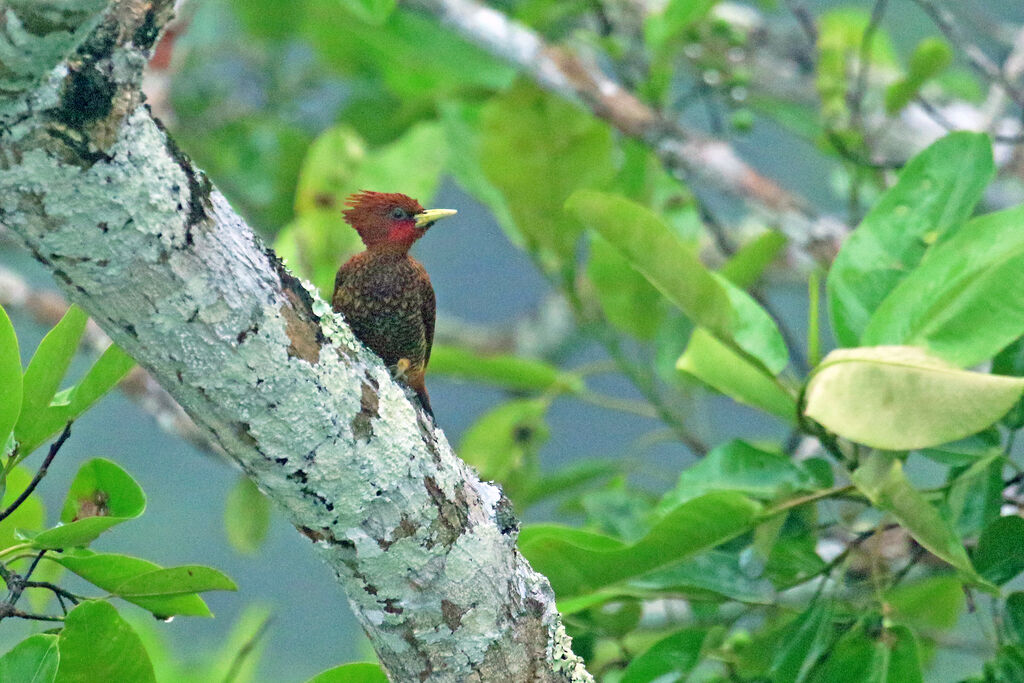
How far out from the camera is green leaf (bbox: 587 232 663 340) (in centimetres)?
179

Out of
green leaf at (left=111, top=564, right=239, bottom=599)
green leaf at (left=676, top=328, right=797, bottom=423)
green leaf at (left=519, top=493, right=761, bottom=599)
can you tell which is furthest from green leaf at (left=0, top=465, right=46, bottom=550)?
green leaf at (left=676, top=328, right=797, bottom=423)

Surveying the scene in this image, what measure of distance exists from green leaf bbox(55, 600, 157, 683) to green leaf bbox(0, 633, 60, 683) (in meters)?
0.01

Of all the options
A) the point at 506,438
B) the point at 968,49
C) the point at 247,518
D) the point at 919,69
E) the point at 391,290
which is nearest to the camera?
the point at 391,290

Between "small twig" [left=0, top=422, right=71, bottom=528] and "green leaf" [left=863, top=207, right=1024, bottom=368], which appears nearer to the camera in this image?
"small twig" [left=0, top=422, right=71, bottom=528]

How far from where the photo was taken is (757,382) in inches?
51.3

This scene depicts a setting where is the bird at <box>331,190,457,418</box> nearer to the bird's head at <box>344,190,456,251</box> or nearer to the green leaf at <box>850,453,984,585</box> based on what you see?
the bird's head at <box>344,190,456,251</box>

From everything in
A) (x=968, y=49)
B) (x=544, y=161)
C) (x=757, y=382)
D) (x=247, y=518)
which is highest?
(x=544, y=161)

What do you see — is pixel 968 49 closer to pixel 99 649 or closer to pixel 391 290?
→ pixel 391 290

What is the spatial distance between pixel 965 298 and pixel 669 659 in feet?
1.91

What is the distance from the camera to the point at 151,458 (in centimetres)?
529

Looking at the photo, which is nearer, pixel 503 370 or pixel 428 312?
pixel 428 312

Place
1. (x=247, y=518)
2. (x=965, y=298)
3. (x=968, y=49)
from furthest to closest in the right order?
(x=247, y=518)
(x=968, y=49)
(x=965, y=298)

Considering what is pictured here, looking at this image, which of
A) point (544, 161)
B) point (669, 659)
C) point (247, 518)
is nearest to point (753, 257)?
point (544, 161)

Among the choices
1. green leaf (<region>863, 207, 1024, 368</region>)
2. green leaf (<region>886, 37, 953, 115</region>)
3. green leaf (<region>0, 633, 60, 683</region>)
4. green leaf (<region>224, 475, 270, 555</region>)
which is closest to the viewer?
green leaf (<region>0, 633, 60, 683</region>)
